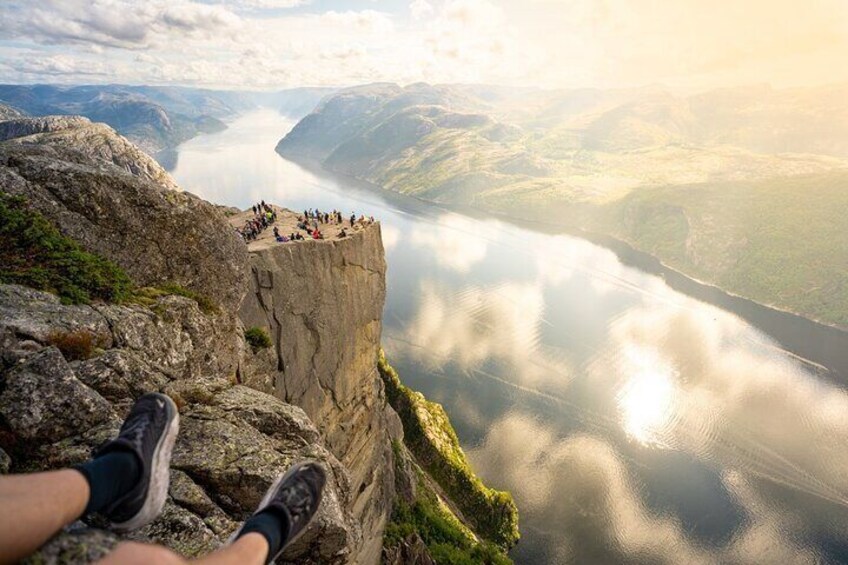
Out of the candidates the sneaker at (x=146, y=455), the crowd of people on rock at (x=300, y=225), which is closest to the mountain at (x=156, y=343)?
the sneaker at (x=146, y=455)

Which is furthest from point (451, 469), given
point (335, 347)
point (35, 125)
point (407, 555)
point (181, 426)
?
point (35, 125)

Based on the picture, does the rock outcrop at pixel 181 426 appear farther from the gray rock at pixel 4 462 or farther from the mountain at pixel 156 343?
the gray rock at pixel 4 462

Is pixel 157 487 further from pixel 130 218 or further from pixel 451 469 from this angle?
pixel 451 469

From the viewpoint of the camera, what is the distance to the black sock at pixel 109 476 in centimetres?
582

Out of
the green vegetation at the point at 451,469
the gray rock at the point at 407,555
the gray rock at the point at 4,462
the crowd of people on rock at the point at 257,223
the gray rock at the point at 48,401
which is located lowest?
the green vegetation at the point at 451,469

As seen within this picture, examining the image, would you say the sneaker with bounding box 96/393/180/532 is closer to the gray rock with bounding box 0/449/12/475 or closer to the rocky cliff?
the rocky cliff

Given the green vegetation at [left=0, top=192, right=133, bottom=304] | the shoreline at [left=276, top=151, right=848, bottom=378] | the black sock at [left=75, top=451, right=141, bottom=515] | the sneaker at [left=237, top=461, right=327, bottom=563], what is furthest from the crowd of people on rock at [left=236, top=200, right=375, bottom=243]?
the shoreline at [left=276, top=151, right=848, bottom=378]

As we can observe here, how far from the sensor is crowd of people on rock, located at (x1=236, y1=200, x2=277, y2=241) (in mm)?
34438

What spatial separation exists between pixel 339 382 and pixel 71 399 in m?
28.9

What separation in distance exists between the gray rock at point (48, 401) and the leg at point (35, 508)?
428 centimetres

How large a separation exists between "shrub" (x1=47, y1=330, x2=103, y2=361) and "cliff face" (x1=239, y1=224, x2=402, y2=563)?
28.9 ft

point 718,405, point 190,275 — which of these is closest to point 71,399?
point 190,275

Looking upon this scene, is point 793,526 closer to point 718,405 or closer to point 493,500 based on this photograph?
point 718,405

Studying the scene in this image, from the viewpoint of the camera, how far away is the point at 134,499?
6.40 metres
